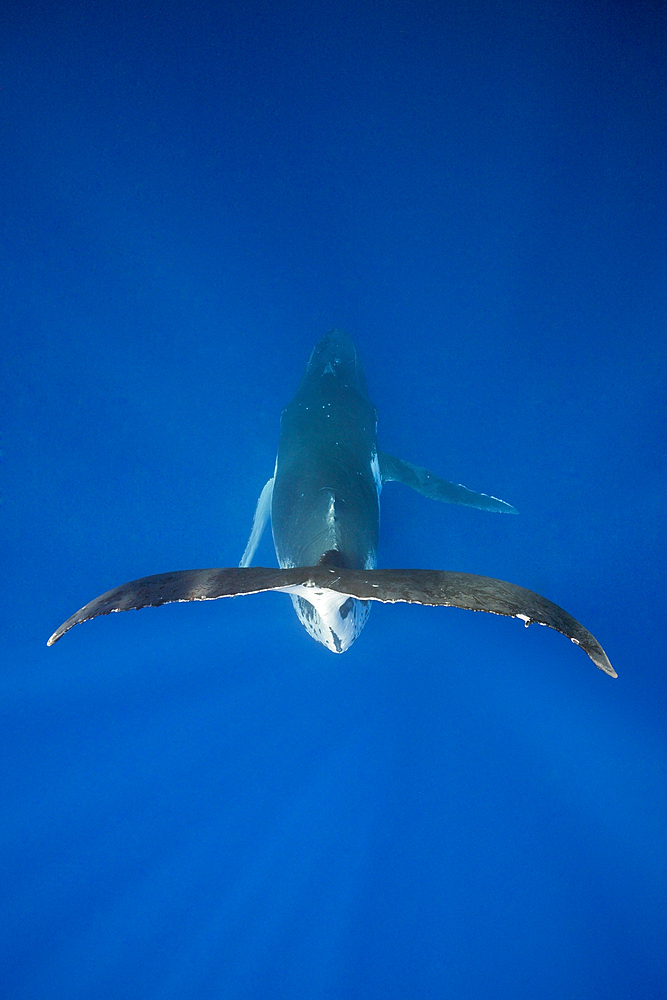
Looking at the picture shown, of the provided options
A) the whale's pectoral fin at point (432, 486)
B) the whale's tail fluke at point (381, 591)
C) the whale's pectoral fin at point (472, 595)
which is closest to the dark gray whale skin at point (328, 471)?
the whale's pectoral fin at point (432, 486)

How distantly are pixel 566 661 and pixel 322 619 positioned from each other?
3025 mm

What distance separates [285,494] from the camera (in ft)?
16.7

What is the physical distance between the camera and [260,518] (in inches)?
246

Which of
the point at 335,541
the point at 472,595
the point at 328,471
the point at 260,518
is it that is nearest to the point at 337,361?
the point at 260,518

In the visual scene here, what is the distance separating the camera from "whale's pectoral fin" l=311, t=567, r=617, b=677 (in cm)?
216

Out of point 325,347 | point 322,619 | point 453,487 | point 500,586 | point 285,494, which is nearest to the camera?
point 500,586

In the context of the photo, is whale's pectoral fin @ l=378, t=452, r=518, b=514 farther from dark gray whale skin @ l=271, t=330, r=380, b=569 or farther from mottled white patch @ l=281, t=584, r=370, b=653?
mottled white patch @ l=281, t=584, r=370, b=653

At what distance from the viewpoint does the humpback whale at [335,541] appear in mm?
2286

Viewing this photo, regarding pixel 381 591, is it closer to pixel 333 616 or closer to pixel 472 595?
pixel 472 595

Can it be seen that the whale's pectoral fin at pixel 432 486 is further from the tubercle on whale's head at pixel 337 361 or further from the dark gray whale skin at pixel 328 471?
the tubercle on whale's head at pixel 337 361

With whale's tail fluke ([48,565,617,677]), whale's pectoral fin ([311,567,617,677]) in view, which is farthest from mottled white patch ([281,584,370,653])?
whale's pectoral fin ([311,567,617,677])

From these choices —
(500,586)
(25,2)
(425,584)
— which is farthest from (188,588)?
(25,2)

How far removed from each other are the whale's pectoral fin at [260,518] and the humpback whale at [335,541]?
1 centimetres

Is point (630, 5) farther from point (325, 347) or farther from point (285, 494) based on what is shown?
point (285, 494)
